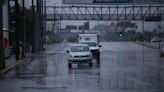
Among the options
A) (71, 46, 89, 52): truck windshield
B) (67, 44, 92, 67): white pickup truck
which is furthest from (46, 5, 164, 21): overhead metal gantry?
(67, 44, 92, 67): white pickup truck

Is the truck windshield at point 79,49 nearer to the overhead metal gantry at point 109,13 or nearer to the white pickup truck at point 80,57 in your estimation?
the white pickup truck at point 80,57

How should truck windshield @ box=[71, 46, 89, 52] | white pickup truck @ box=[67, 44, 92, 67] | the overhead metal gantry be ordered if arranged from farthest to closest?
the overhead metal gantry
truck windshield @ box=[71, 46, 89, 52]
white pickup truck @ box=[67, 44, 92, 67]

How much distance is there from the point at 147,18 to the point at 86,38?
5036 cm

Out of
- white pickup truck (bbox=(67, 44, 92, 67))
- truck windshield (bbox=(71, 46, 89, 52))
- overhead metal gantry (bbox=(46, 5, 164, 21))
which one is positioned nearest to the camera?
white pickup truck (bbox=(67, 44, 92, 67))

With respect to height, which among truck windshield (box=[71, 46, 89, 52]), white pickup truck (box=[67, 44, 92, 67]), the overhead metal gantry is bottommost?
white pickup truck (box=[67, 44, 92, 67])

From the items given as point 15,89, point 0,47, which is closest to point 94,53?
point 0,47

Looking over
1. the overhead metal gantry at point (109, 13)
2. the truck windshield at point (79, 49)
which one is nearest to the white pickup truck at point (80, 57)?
the truck windshield at point (79, 49)

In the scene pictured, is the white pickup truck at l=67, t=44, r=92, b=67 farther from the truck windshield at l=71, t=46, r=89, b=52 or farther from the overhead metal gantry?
the overhead metal gantry

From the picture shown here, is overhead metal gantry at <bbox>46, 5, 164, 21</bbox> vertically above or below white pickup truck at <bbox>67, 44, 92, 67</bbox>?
above

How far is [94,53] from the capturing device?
154ft

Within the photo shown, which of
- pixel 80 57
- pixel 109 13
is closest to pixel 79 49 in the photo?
pixel 80 57

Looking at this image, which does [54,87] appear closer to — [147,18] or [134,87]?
[134,87]

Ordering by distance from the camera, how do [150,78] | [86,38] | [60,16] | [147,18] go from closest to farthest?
[150,78] → [86,38] → [147,18] → [60,16]

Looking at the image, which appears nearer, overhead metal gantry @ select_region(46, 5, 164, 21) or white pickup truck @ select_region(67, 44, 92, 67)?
white pickup truck @ select_region(67, 44, 92, 67)
